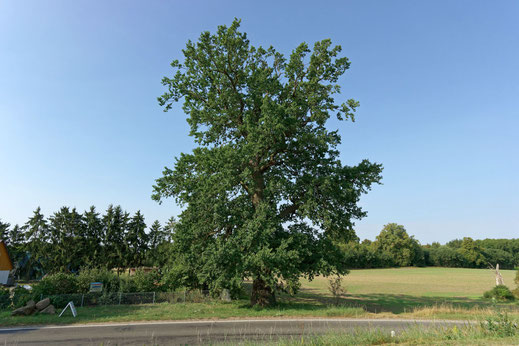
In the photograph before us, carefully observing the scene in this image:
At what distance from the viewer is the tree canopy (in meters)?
18.9

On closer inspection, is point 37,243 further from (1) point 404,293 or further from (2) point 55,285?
(1) point 404,293

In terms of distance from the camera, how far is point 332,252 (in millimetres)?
20891

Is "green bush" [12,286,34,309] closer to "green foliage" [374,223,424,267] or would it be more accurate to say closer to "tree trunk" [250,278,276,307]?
"tree trunk" [250,278,276,307]

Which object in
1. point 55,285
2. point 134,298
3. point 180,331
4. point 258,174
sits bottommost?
point 134,298

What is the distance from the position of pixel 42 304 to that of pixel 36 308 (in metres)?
0.37

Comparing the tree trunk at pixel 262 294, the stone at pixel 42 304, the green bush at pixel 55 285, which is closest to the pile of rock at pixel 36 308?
the stone at pixel 42 304

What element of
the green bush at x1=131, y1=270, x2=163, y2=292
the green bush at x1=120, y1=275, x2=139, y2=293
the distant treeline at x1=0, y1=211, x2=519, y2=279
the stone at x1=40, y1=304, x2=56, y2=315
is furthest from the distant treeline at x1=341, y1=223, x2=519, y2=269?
the stone at x1=40, y1=304, x2=56, y2=315

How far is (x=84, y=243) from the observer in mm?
54156

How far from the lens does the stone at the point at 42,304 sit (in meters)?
18.5

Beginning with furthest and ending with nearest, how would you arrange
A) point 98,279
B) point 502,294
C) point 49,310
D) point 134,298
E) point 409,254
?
point 409,254, point 502,294, point 98,279, point 134,298, point 49,310

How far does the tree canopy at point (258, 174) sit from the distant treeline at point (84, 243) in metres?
33.7

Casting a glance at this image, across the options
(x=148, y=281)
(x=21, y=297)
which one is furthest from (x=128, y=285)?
(x=21, y=297)

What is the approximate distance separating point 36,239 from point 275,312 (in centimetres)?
5937

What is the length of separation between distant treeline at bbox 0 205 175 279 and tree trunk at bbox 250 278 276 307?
34.1 meters
